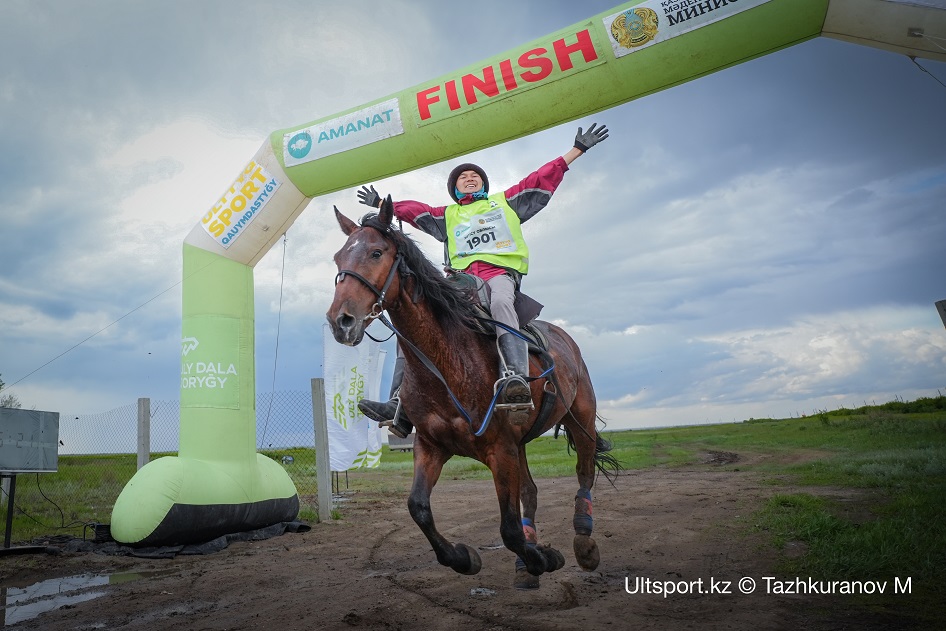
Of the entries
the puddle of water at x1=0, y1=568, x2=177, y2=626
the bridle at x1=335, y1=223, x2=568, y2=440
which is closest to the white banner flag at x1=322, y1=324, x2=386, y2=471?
the puddle of water at x1=0, y1=568, x2=177, y2=626

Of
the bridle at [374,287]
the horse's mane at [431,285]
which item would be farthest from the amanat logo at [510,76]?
the bridle at [374,287]

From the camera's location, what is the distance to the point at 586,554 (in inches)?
211

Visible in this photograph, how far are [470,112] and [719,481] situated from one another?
841 centimetres

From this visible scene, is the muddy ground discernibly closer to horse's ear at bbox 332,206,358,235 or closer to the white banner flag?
horse's ear at bbox 332,206,358,235

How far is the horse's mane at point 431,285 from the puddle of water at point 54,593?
14.2 ft

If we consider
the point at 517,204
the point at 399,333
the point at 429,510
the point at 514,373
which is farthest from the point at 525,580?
the point at 517,204

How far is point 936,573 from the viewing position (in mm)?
4312

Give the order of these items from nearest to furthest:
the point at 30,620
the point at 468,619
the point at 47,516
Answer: the point at 468,619 < the point at 30,620 < the point at 47,516

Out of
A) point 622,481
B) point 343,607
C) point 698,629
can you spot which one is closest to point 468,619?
point 343,607

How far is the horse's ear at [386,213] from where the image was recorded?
160 inches

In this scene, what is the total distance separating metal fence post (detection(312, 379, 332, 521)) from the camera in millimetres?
10141

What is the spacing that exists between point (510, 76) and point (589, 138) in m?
2.16

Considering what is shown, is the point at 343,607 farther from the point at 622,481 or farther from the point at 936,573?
the point at 622,481

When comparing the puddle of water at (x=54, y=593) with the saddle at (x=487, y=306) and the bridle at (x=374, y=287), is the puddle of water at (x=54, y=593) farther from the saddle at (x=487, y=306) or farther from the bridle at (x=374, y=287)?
the saddle at (x=487, y=306)
